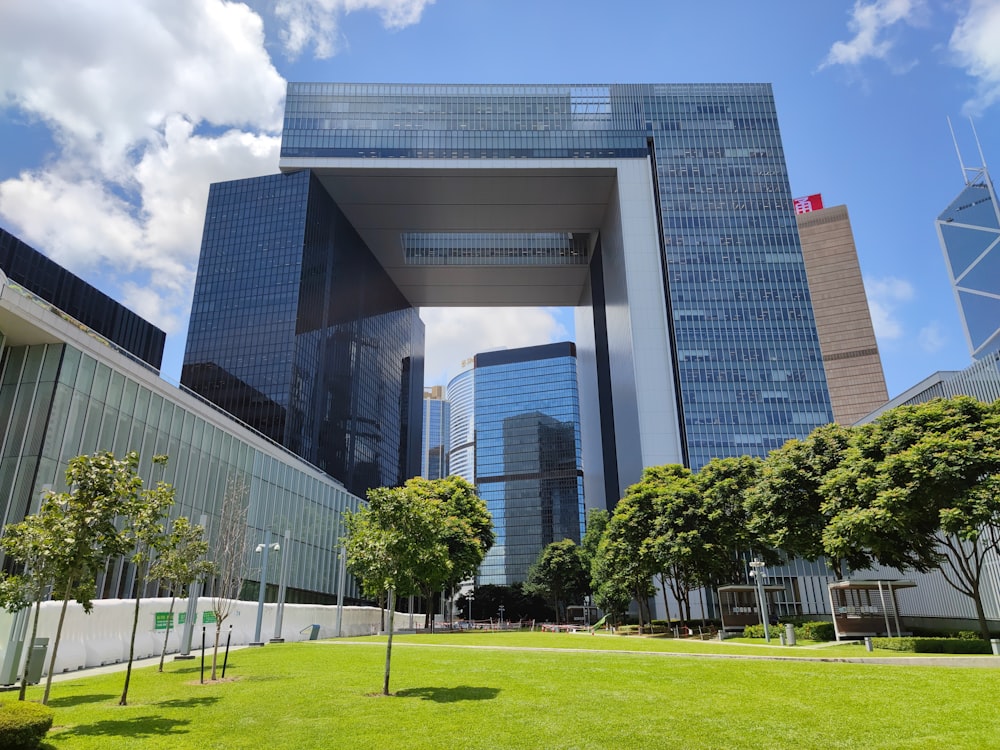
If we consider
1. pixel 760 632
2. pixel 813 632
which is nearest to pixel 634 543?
pixel 760 632

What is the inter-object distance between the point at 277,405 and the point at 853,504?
A: 72.6 m

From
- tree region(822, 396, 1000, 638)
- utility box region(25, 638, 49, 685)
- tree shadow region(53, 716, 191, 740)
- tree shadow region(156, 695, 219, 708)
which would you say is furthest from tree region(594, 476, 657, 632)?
tree shadow region(53, 716, 191, 740)

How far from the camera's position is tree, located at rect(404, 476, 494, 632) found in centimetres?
6400

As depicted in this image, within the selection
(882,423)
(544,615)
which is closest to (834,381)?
(544,615)

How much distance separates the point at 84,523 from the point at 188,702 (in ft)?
17.7

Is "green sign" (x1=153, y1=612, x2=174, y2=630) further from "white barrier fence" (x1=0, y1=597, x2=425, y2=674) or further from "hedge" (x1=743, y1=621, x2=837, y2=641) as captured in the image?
"hedge" (x1=743, y1=621, x2=837, y2=641)

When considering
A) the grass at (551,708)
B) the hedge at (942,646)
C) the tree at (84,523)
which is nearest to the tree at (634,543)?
the hedge at (942,646)

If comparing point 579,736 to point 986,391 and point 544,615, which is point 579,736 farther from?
point 544,615

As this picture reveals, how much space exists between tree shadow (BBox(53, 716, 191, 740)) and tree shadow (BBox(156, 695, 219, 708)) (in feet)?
5.32

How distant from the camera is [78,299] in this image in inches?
3388

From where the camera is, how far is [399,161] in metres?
92.4

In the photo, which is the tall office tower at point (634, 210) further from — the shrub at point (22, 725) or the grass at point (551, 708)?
the shrub at point (22, 725)

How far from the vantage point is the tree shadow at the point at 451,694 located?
54.5 feet

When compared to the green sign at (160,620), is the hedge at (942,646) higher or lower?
lower
